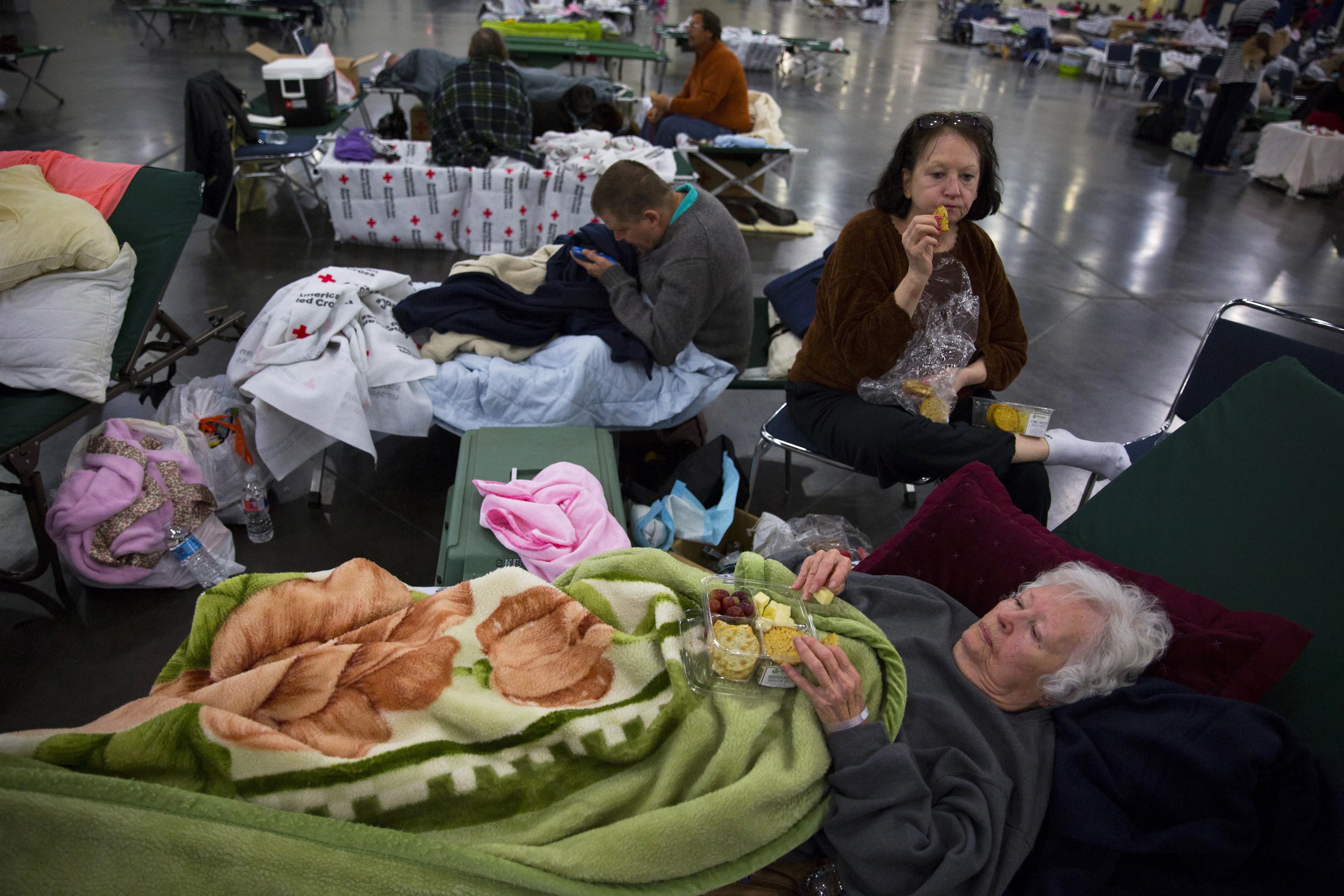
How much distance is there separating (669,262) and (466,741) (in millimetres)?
1880

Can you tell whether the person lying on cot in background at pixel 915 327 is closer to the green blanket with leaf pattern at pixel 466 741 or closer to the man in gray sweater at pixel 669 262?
the man in gray sweater at pixel 669 262

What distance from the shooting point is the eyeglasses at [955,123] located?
2.39 m

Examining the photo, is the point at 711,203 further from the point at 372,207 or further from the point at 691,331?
the point at 372,207

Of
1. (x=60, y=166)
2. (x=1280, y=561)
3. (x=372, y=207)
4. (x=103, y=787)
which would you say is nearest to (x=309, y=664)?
(x=103, y=787)

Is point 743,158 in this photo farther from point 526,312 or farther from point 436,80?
point 526,312

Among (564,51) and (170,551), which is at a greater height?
(564,51)

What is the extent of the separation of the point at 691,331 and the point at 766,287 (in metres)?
0.58

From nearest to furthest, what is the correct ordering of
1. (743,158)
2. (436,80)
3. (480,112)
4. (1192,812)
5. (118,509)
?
(1192,812) < (118,509) < (480,112) < (743,158) < (436,80)

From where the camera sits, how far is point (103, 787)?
44.2 inches

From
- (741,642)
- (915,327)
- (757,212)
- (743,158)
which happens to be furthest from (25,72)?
(741,642)

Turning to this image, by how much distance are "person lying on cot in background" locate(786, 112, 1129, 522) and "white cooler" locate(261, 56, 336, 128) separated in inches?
174

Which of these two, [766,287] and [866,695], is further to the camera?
[766,287]

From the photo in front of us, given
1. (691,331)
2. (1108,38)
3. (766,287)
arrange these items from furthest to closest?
1. (1108,38)
2. (766,287)
3. (691,331)

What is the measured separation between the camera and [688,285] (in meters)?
2.76
